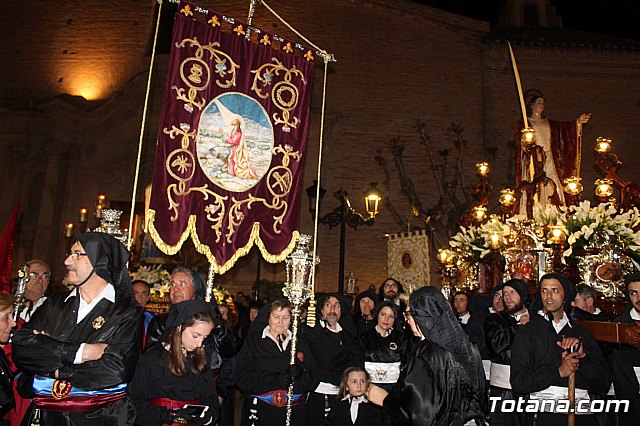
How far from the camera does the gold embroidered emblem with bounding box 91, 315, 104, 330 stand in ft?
10.8

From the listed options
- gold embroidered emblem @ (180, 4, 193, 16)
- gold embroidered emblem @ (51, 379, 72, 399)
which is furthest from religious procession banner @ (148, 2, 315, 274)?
gold embroidered emblem @ (51, 379, 72, 399)

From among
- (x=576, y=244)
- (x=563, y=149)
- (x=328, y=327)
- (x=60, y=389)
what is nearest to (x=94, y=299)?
(x=60, y=389)

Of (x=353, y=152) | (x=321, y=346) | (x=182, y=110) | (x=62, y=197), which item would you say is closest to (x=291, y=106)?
(x=182, y=110)

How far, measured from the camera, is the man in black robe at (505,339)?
5.29 meters

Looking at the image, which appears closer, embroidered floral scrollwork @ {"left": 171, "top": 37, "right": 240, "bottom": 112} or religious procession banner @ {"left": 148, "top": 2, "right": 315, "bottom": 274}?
religious procession banner @ {"left": 148, "top": 2, "right": 315, "bottom": 274}

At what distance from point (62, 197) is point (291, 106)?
48.9 ft

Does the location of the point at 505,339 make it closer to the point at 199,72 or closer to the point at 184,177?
the point at 184,177

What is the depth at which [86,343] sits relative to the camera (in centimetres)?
321

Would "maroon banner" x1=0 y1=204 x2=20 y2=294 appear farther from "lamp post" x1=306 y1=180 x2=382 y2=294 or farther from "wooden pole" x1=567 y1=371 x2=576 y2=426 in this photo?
"lamp post" x1=306 y1=180 x2=382 y2=294

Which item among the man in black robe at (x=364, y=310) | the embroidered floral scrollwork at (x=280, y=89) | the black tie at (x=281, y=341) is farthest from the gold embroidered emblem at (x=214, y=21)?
the man in black robe at (x=364, y=310)

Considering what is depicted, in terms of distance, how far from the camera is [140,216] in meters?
15.4

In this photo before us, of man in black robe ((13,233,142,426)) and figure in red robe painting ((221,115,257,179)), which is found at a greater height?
figure in red robe painting ((221,115,257,179))

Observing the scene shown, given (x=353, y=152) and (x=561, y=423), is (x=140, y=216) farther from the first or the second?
(x=561, y=423)

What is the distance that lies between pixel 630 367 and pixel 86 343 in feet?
14.8
